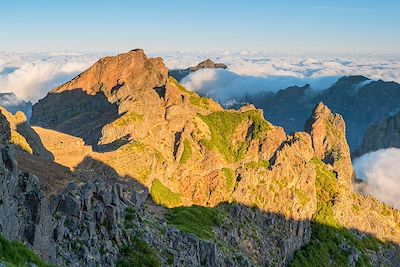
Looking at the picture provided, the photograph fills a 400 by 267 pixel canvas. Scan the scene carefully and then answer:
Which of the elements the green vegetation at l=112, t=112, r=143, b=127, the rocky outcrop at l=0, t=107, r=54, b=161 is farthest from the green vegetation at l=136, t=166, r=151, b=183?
the rocky outcrop at l=0, t=107, r=54, b=161

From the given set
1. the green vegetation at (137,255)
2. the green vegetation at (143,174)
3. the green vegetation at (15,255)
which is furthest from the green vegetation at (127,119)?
the green vegetation at (15,255)

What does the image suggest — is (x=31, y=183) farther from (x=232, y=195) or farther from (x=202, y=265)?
(x=232, y=195)

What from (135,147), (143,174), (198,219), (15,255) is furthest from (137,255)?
(135,147)

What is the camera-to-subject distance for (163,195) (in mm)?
173750

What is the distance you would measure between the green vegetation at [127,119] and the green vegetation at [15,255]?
152274mm

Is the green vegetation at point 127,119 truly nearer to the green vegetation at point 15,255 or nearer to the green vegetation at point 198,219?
the green vegetation at point 198,219

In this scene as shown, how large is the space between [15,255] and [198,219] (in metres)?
117

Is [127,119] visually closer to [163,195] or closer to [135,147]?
[135,147]

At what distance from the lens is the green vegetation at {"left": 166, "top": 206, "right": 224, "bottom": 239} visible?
133 m

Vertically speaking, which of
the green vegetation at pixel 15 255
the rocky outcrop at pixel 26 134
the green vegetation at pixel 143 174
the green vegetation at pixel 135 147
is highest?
the green vegetation at pixel 15 255

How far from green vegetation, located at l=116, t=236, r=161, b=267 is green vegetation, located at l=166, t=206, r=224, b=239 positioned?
53.1 meters

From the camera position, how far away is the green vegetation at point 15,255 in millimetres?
35838

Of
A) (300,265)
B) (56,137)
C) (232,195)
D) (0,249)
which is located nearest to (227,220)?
(232,195)

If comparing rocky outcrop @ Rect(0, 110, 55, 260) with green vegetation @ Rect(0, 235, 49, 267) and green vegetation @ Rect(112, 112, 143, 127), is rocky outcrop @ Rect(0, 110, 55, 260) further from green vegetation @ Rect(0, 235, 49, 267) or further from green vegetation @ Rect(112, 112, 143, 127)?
green vegetation @ Rect(112, 112, 143, 127)
